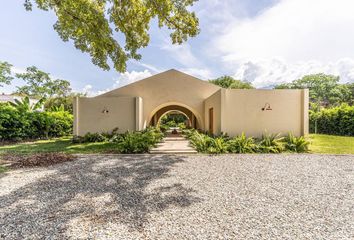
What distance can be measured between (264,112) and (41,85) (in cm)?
4347

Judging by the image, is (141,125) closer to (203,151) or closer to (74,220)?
Result: (203,151)

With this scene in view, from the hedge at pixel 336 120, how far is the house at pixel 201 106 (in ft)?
28.3

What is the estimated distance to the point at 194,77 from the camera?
18734mm

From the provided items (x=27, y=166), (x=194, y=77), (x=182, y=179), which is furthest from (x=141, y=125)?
(x=182, y=179)

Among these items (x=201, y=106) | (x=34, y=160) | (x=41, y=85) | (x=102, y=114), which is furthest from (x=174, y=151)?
(x=41, y=85)

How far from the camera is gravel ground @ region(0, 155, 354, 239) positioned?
3.58 m

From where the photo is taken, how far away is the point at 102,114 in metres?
16.6

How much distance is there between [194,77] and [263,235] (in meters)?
16.4

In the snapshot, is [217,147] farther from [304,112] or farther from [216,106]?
[304,112]

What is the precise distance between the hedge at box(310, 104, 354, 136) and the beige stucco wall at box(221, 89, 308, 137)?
862 centimetres

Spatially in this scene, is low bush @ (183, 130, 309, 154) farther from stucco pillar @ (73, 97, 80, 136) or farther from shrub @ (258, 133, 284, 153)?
stucco pillar @ (73, 97, 80, 136)

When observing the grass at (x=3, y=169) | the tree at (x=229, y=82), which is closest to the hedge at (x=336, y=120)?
the tree at (x=229, y=82)

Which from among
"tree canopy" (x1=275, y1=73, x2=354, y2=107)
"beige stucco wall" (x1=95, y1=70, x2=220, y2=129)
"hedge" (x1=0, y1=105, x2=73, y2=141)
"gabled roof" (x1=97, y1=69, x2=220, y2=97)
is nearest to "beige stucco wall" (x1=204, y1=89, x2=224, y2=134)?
"beige stucco wall" (x1=95, y1=70, x2=220, y2=129)

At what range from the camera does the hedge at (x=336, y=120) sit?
19016 millimetres
